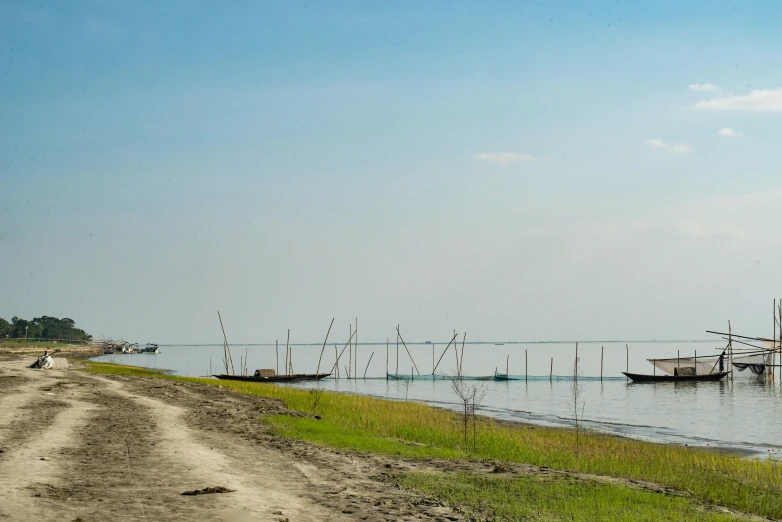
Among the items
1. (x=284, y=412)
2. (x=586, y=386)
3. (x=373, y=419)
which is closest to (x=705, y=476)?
(x=373, y=419)

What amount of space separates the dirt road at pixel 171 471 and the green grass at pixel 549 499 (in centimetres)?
78

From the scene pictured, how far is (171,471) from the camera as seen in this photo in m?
14.4

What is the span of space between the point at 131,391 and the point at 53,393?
402 centimetres

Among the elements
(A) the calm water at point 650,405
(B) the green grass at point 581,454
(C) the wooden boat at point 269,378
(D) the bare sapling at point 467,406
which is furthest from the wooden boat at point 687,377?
(B) the green grass at point 581,454

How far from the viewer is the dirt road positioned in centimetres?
1139

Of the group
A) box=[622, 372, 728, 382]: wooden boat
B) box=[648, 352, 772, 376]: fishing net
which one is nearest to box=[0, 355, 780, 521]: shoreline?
box=[622, 372, 728, 382]: wooden boat

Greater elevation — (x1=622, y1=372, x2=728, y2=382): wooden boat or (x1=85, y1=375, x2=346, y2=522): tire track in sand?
(x1=85, y1=375, x2=346, y2=522): tire track in sand

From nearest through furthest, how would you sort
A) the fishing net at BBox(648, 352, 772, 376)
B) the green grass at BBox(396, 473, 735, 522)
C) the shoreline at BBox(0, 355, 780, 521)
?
the shoreline at BBox(0, 355, 780, 521) → the green grass at BBox(396, 473, 735, 522) → the fishing net at BBox(648, 352, 772, 376)

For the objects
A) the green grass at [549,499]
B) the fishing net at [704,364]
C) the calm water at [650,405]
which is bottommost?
the calm water at [650,405]

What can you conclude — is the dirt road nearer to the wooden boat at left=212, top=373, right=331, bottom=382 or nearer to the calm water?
the calm water

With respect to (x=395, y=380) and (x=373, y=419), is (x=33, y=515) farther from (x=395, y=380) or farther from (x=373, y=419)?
→ (x=395, y=380)

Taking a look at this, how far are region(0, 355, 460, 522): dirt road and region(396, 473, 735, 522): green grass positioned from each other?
0.78 metres

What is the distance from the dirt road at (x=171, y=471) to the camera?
448 inches

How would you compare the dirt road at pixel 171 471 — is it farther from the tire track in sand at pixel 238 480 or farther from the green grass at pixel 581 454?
the green grass at pixel 581 454
